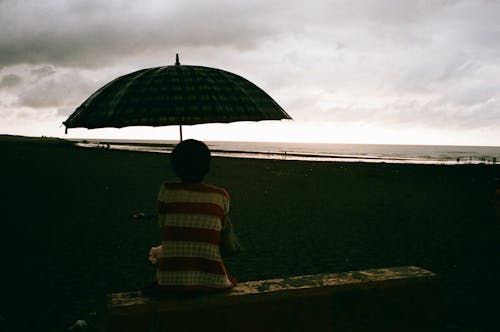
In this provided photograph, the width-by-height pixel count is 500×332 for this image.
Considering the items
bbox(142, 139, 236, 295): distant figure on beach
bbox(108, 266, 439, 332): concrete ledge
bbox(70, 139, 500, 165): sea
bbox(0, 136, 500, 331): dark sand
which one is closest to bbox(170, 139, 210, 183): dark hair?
bbox(142, 139, 236, 295): distant figure on beach

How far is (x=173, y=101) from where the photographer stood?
3758mm

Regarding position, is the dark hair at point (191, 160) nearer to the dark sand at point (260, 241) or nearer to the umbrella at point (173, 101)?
the umbrella at point (173, 101)

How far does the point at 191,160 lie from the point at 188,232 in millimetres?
465

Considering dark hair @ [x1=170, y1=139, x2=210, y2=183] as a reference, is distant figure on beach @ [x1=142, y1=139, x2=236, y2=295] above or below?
below

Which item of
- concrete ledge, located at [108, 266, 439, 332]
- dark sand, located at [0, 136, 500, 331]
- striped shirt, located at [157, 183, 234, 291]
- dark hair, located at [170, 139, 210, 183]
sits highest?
dark hair, located at [170, 139, 210, 183]

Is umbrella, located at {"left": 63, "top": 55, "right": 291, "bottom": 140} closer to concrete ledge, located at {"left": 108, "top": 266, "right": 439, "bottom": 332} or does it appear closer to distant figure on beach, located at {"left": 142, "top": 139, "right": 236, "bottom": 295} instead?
distant figure on beach, located at {"left": 142, "top": 139, "right": 236, "bottom": 295}

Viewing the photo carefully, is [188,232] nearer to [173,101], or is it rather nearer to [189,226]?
[189,226]

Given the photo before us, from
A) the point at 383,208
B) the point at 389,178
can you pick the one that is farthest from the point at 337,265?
the point at 389,178

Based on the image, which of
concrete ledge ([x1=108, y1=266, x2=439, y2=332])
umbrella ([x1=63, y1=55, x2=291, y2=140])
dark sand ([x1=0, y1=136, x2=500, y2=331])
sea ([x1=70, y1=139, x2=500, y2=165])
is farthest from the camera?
sea ([x1=70, y1=139, x2=500, y2=165])

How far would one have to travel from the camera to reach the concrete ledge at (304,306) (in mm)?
2658

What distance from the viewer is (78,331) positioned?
4.45m

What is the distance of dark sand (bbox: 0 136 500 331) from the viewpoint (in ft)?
17.5

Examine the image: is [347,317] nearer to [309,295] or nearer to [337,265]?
[309,295]

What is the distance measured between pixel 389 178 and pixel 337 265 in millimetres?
16748
